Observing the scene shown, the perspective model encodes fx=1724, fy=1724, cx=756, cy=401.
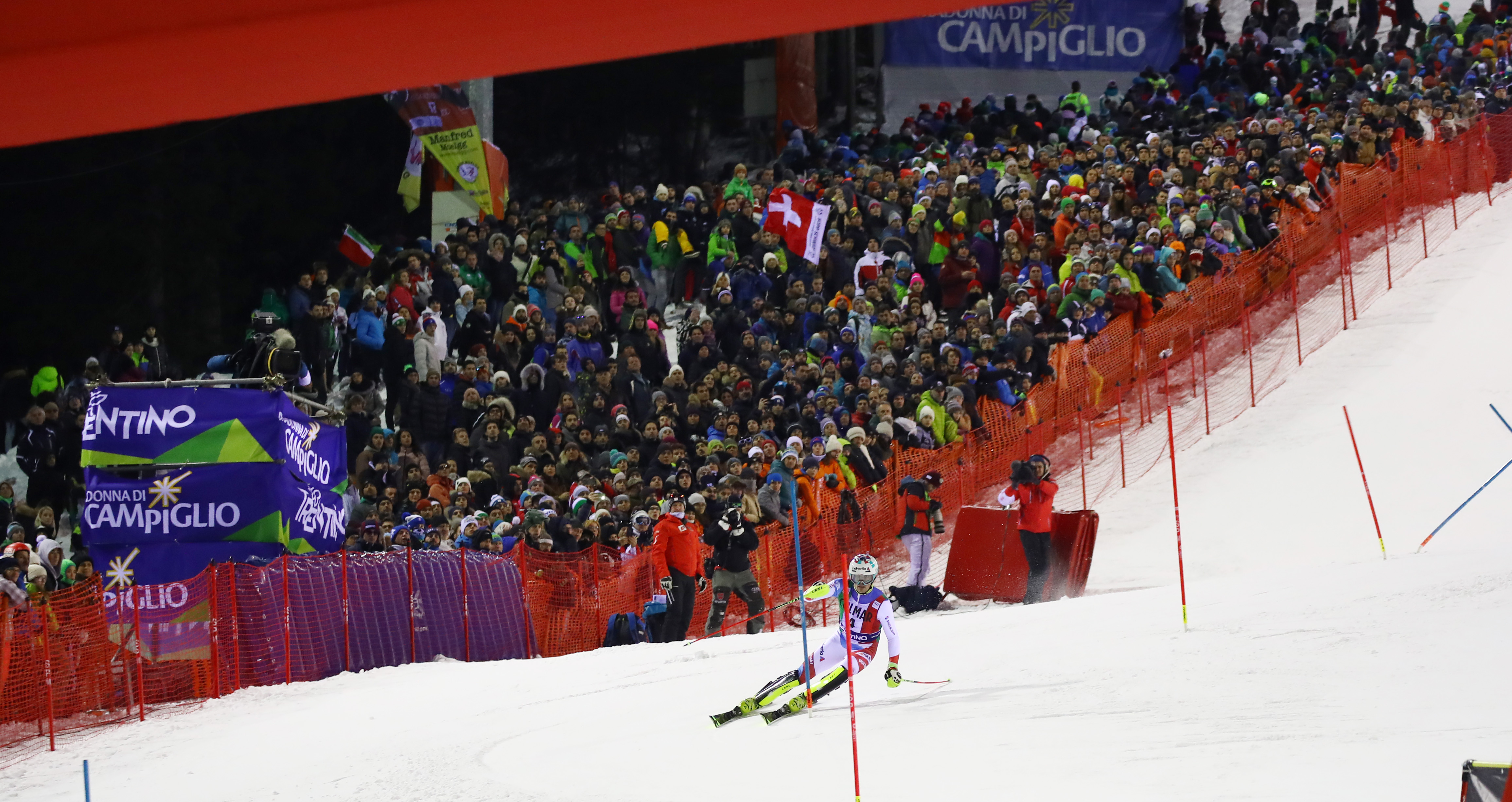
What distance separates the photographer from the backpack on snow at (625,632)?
17.4 m

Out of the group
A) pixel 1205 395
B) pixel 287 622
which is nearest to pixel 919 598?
pixel 1205 395

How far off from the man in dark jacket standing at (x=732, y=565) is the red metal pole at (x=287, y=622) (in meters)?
4.02

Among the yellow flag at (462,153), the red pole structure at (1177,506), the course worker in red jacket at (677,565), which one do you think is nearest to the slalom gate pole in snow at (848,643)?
the red pole structure at (1177,506)

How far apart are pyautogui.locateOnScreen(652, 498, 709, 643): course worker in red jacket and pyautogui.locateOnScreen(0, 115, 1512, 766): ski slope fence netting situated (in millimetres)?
705

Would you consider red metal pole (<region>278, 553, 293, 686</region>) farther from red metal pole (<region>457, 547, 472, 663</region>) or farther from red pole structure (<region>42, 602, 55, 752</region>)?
red pole structure (<region>42, 602, 55, 752</region>)

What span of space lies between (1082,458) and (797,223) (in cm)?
573

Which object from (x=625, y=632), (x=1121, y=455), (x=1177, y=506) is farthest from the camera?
(x=1121, y=455)

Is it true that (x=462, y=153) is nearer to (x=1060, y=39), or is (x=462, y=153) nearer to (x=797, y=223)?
(x=797, y=223)

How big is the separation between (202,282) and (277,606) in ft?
48.8

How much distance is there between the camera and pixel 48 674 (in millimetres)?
13305

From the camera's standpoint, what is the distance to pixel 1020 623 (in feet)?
48.6

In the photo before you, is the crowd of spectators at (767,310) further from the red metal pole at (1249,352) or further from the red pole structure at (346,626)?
the red pole structure at (346,626)

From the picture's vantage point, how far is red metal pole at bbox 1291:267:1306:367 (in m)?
22.5

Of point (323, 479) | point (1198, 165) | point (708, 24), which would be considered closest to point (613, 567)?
point (323, 479)
